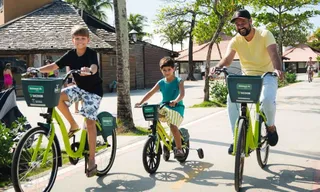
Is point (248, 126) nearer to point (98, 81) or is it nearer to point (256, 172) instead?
point (256, 172)

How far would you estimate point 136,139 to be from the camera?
859 centimetres

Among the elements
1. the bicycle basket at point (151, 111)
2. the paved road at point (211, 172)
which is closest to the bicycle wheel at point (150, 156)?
the paved road at point (211, 172)

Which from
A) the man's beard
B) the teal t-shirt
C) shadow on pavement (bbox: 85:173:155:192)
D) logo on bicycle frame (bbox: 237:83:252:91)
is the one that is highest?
the man's beard

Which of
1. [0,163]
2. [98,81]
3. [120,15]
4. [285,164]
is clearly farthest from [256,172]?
[120,15]

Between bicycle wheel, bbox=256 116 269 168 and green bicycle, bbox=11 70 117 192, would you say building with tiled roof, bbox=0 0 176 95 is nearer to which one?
bicycle wheel, bbox=256 116 269 168

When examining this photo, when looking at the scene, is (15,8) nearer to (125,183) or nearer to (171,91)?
(171,91)

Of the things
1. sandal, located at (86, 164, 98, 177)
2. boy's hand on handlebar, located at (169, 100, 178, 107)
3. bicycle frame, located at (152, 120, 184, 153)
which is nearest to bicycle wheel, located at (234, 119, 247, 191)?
boy's hand on handlebar, located at (169, 100, 178, 107)

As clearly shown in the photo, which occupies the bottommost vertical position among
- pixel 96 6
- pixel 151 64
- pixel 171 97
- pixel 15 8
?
pixel 171 97

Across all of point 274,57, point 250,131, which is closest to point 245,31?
point 274,57

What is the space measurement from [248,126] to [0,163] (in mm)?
3080

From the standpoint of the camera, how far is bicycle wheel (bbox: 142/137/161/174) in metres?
5.50

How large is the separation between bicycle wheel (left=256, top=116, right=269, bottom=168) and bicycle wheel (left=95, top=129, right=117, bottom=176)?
1879mm

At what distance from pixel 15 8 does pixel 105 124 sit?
23.6 meters

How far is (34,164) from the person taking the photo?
454 cm
